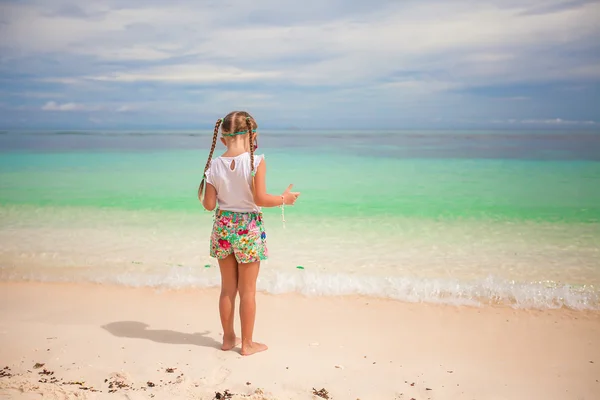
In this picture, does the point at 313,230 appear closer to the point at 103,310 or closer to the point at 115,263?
the point at 115,263

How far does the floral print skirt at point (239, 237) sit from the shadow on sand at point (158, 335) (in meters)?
0.56

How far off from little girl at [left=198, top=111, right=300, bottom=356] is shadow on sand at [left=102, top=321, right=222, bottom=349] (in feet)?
1.02

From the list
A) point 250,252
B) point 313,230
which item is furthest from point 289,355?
point 313,230

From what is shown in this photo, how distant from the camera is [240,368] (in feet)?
8.07

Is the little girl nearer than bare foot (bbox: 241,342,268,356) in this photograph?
Yes

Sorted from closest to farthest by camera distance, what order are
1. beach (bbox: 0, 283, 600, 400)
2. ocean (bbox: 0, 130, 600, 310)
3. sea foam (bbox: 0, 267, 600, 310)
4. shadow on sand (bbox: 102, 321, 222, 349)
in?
beach (bbox: 0, 283, 600, 400) → shadow on sand (bbox: 102, 321, 222, 349) → sea foam (bbox: 0, 267, 600, 310) → ocean (bbox: 0, 130, 600, 310)

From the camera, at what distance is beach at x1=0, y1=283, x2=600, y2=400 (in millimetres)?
2270

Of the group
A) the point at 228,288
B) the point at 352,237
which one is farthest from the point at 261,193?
the point at 352,237

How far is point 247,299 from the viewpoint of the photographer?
259 cm

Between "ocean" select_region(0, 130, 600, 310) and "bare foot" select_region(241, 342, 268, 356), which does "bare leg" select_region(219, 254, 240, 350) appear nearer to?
"bare foot" select_region(241, 342, 268, 356)

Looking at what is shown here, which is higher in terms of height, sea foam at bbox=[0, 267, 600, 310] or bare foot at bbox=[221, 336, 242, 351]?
bare foot at bbox=[221, 336, 242, 351]

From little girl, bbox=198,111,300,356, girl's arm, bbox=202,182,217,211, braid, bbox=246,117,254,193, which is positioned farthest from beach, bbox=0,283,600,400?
braid, bbox=246,117,254,193

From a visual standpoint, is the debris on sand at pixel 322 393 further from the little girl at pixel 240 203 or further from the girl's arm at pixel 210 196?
the girl's arm at pixel 210 196

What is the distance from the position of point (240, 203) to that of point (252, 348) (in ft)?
2.44
